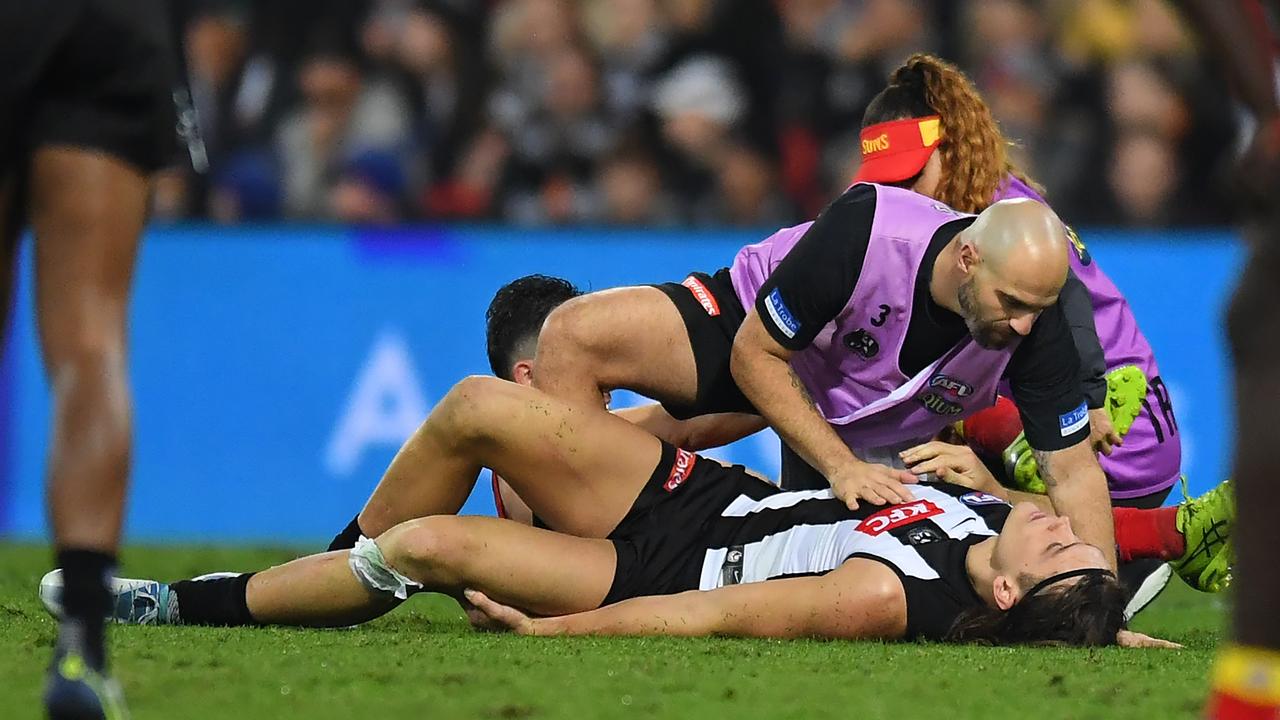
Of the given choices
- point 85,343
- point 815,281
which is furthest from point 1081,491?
point 85,343

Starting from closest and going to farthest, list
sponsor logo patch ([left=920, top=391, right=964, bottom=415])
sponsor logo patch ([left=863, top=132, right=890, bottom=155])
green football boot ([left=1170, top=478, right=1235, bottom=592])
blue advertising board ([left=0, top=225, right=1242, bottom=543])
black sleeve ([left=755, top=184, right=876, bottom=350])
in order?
black sleeve ([left=755, top=184, right=876, bottom=350])
sponsor logo patch ([left=920, top=391, right=964, bottom=415])
green football boot ([left=1170, top=478, right=1235, bottom=592])
sponsor logo patch ([left=863, top=132, right=890, bottom=155])
blue advertising board ([left=0, top=225, right=1242, bottom=543])

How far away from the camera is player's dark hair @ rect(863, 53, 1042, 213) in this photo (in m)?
5.59

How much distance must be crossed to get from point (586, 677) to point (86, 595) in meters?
1.19

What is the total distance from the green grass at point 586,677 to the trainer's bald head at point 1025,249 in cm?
92

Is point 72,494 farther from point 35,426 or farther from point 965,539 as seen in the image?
point 35,426

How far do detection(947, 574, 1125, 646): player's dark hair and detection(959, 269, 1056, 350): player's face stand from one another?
0.65 meters

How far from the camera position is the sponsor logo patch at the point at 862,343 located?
495 cm

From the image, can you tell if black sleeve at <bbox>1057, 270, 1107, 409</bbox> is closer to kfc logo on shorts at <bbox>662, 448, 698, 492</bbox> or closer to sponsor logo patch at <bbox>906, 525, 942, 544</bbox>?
sponsor logo patch at <bbox>906, 525, 942, 544</bbox>

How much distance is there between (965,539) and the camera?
15.0ft

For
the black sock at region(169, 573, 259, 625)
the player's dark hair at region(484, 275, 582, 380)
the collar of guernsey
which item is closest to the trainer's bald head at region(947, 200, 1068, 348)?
the collar of guernsey

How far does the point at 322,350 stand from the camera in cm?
822

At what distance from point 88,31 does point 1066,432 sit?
Result: 2.86 meters

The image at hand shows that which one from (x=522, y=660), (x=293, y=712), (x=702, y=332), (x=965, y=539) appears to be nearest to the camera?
(x=293, y=712)

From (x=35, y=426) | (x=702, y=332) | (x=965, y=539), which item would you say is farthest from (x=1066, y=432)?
(x=35, y=426)
